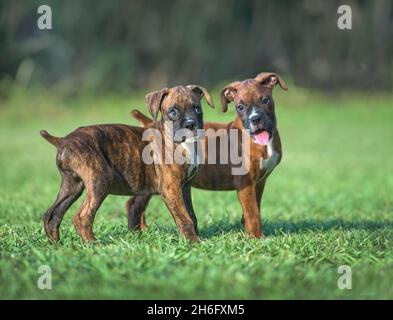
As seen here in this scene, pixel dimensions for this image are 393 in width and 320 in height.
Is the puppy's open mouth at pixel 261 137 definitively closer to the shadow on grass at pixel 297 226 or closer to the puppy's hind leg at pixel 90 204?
the shadow on grass at pixel 297 226

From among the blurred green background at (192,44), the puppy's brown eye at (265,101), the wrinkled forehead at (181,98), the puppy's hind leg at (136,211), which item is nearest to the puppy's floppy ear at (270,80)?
the puppy's brown eye at (265,101)

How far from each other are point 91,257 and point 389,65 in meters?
18.5

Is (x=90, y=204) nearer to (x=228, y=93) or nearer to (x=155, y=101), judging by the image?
(x=155, y=101)

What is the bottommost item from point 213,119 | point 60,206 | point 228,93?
point 60,206

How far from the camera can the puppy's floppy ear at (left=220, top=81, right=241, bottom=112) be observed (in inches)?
269

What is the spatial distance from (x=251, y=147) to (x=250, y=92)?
1.59 ft

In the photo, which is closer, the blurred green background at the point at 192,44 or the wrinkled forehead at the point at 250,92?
the wrinkled forehead at the point at 250,92

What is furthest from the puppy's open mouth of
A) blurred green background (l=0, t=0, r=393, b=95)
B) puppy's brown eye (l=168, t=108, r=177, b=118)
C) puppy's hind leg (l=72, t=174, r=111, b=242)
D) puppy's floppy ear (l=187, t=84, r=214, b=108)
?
blurred green background (l=0, t=0, r=393, b=95)

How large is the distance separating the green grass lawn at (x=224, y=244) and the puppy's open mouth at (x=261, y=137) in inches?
32.1

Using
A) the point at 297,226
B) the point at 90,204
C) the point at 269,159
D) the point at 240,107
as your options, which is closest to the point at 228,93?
the point at 240,107

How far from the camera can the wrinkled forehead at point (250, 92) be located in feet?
21.5

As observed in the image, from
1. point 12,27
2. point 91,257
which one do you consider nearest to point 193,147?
point 91,257

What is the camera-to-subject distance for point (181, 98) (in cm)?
622

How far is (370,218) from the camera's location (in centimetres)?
836
